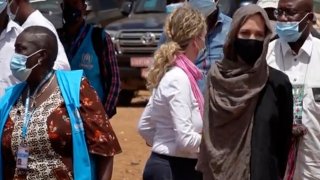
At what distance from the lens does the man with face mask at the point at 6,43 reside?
223 inches

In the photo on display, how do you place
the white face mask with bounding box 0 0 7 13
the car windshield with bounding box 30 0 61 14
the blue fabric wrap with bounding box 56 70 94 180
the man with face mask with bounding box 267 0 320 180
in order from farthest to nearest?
1. the car windshield with bounding box 30 0 61 14
2. the white face mask with bounding box 0 0 7 13
3. the man with face mask with bounding box 267 0 320 180
4. the blue fabric wrap with bounding box 56 70 94 180

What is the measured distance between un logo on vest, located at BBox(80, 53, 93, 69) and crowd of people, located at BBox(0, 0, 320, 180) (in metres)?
1.33

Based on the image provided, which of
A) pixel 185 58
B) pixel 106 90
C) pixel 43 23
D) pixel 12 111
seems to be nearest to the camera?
pixel 12 111

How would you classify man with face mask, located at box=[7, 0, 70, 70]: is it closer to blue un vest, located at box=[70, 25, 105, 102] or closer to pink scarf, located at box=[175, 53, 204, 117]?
blue un vest, located at box=[70, 25, 105, 102]

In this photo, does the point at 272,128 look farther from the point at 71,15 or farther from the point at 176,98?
the point at 71,15

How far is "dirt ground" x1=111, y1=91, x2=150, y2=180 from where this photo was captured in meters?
9.61

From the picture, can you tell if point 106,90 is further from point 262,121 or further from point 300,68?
point 262,121

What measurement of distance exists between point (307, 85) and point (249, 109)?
27.2 inches

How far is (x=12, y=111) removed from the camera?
14.8 ft

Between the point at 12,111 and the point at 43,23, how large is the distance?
1673 millimetres

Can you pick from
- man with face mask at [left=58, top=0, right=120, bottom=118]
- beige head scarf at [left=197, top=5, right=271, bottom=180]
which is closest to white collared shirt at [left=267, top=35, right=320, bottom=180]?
beige head scarf at [left=197, top=5, right=271, bottom=180]

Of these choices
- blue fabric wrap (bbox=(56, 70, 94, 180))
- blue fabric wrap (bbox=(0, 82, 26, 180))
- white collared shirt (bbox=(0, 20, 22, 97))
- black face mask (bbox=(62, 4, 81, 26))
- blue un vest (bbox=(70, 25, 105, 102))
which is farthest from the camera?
black face mask (bbox=(62, 4, 81, 26))

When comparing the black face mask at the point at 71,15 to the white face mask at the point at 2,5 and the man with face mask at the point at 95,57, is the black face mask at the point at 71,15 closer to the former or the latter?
the man with face mask at the point at 95,57

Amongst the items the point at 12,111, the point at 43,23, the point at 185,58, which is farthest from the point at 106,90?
the point at 12,111
